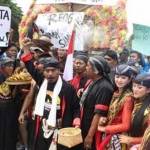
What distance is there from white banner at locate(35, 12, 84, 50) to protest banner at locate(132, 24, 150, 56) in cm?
219

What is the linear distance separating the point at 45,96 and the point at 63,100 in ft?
0.75

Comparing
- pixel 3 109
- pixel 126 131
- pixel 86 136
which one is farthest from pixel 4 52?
pixel 126 131

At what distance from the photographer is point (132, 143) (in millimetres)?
4656

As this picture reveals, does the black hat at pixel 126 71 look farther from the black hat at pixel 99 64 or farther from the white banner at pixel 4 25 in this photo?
the white banner at pixel 4 25

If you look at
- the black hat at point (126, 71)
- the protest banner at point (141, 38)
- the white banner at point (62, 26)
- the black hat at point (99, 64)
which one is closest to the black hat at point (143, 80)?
the black hat at point (126, 71)

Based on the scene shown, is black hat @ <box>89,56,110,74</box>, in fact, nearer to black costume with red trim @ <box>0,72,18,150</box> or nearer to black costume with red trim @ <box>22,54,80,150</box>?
black costume with red trim @ <box>22,54,80,150</box>

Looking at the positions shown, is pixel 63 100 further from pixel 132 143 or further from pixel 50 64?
pixel 132 143

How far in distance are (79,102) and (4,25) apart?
1717mm

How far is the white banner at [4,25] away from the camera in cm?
654

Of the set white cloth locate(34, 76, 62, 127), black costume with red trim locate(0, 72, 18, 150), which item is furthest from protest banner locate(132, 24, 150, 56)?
white cloth locate(34, 76, 62, 127)

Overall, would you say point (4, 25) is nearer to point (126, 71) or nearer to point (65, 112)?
point (65, 112)

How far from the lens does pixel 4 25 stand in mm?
6602

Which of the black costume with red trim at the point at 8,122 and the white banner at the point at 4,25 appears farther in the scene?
the white banner at the point at 4,25

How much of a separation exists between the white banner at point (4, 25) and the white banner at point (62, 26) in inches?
26.8
